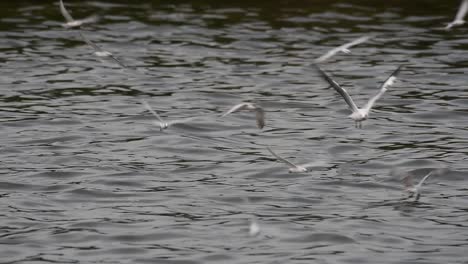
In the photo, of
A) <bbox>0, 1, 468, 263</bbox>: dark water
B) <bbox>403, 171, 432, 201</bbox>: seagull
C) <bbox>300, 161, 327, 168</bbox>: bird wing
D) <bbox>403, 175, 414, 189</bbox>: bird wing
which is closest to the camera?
<bbox>0, 1, 468, 263</bbox>: dark water

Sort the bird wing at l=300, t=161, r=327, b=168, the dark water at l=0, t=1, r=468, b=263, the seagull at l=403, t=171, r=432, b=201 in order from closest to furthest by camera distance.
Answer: the dark water at l=0, t=1, r=468, b=263, the seagull at l=403, t=171, r=432, b=201, the bird wing at l=300, t=161, r=327, b=168

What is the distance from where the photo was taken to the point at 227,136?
1494 centimetres

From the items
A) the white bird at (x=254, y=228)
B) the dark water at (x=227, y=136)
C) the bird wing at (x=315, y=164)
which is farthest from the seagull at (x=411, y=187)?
the white bird at (x=254, y=228)

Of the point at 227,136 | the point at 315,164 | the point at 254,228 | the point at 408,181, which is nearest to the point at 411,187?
the point at 408,181

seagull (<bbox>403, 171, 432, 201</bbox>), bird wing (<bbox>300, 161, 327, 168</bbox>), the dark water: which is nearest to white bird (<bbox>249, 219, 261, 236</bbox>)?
the dark water

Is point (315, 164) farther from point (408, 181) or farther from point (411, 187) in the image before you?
point (411, 187)

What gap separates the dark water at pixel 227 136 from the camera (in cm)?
1051

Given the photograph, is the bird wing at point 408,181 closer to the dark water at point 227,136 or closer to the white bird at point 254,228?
the dark water at point 227,136

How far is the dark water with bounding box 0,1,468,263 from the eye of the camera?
414 inches

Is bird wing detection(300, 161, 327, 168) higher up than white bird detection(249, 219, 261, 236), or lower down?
lower down

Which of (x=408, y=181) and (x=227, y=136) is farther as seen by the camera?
(x=227, y=136)

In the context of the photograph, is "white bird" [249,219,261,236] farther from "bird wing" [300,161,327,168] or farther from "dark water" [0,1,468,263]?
"bird wing" [300,161,327,168]

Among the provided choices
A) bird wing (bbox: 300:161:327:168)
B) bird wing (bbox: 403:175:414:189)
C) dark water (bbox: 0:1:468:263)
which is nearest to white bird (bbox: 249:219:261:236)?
dark water (bbox: 0:1:468:263)

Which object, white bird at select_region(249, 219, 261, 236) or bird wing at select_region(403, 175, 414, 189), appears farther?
bird wing at select_region(403, 175, 414, 189)
